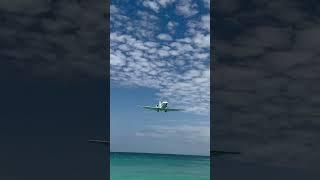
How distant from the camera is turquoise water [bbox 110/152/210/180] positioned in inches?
782

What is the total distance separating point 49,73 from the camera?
4.75m

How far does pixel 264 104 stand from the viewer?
4645 mm

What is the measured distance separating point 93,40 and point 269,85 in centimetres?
200

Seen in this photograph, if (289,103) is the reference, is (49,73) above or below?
above

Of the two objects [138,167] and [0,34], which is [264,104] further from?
[138,167]

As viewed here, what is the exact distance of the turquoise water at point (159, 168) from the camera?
1986 cm

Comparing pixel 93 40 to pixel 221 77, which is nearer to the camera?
pixel 93 40

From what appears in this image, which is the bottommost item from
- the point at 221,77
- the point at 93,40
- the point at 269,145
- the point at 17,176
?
the point at 17,176

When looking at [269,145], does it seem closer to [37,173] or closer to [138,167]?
[37,173]

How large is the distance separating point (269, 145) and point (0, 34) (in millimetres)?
3256

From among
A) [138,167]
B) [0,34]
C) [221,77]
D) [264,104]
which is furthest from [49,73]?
[138,167]

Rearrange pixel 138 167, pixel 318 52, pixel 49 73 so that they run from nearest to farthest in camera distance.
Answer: pixel 318 52 → pixel 49 73 → pixel 138 167

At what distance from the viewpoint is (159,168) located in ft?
81.2

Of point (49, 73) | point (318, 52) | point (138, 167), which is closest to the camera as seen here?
point (318, 52)
